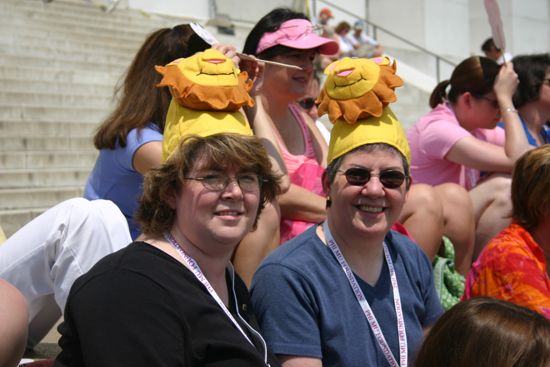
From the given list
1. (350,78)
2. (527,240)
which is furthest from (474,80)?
(350,78)

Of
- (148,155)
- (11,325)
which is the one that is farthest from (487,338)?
(148,155)

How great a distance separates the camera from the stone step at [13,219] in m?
5.90

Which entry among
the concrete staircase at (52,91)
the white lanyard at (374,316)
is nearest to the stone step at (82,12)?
the concrete staircase at (52,91)

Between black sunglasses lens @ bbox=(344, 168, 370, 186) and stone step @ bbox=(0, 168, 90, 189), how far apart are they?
442 centimetres

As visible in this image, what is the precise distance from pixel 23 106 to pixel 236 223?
5.97 m

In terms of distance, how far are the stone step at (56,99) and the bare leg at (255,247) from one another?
4.74 m

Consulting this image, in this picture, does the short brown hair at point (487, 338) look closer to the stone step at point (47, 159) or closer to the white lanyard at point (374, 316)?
the white lanyard at point (374, 316)

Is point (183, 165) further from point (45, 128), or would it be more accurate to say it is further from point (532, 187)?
point (45, 128)

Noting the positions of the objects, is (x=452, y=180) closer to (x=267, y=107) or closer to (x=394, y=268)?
(x=267, y=107)

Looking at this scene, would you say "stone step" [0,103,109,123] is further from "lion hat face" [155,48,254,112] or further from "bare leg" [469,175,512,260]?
"lion hat face" [155,48,254,112]

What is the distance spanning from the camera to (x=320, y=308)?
272cm

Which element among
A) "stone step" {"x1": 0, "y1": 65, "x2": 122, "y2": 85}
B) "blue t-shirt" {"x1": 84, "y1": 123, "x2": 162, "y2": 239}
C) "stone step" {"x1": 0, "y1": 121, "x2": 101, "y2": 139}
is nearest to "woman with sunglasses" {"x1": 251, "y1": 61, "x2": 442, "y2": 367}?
"blue t-shirt" {"x1": 84, "y1": 123, "x2": 162, "y2": 239}

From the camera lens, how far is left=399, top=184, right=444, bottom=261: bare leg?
4.15 m

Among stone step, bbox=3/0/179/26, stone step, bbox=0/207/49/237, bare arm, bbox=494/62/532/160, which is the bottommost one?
stone step, bbox=3/0/179/26
